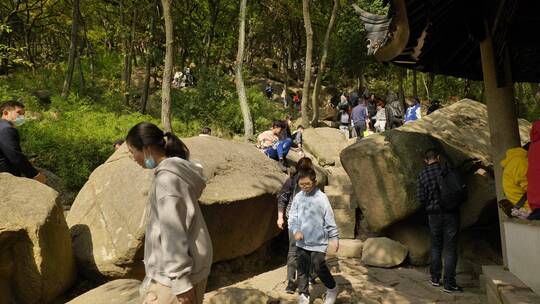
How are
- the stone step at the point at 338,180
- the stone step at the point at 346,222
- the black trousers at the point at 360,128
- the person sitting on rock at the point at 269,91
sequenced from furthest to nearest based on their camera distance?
the person sitting on rock at the point at 269,91, the black trousers at the point at 360,128, the stone step at the point at 338,180, the stone step at the point at 346,222

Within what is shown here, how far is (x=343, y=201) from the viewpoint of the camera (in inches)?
384

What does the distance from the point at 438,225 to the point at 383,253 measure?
141 cm

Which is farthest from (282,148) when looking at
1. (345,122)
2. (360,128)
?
(345,122)

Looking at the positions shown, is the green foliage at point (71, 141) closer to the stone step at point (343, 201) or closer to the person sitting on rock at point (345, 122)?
the stone step at point (343, 201)

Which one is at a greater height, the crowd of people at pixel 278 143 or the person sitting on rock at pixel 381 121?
the person sitting on rock at pixel 381 121

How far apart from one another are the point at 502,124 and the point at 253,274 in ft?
15.7

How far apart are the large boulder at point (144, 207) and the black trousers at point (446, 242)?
2.74 meters

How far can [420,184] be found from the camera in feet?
22.4

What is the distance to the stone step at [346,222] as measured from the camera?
29.9 feet

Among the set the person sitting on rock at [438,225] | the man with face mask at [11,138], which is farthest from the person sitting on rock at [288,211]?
the man with face mask at [11,138]

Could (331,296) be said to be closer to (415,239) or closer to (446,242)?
(446,242)

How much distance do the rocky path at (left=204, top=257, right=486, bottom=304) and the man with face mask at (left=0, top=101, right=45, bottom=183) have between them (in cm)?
317

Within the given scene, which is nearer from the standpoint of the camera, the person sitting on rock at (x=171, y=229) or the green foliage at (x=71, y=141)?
the person sitting on rock at (x=171, y=229)

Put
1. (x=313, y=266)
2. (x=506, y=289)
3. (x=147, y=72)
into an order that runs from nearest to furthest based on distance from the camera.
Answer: (x=506, y=289) < (x=313, y=266) < (x=147, y=72)
